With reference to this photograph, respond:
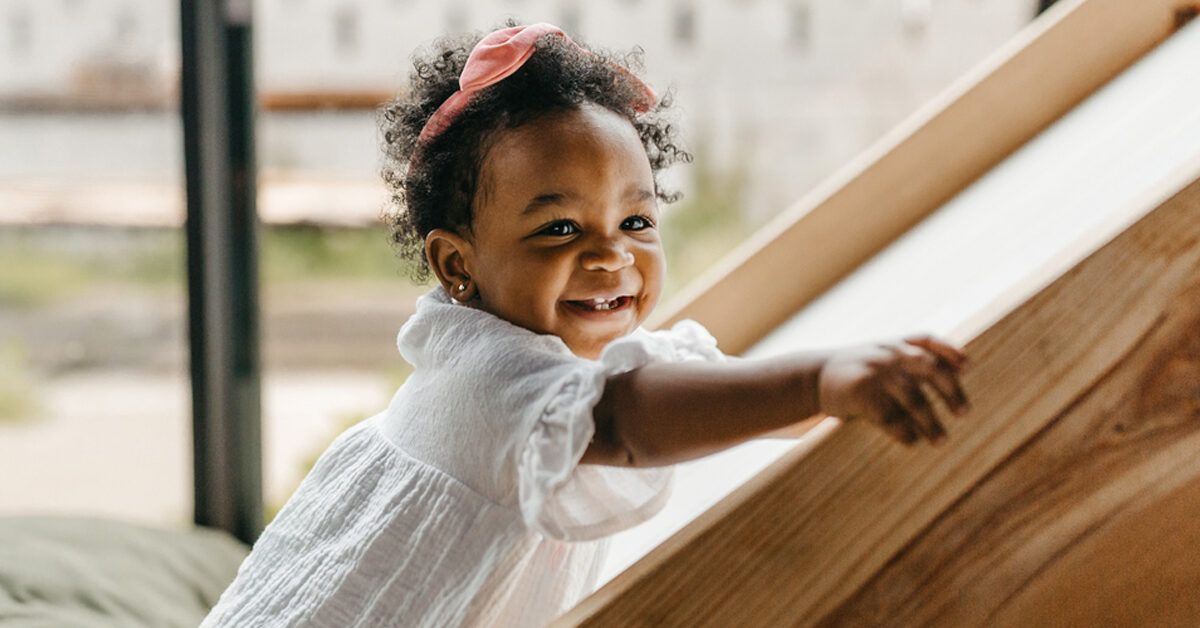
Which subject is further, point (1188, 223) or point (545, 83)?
point (545, 83)

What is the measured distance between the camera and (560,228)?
0.64 meters

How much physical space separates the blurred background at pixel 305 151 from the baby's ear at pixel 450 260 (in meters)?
1.01

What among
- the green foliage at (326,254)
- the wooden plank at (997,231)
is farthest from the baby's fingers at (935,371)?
the green foliage at (326,254)

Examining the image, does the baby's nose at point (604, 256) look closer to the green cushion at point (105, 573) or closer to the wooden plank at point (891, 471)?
the wooden plank at point (891, 471)

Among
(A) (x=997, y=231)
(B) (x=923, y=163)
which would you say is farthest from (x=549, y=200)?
(B) (x=923, y=163)

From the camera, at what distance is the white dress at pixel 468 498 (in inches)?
21.8

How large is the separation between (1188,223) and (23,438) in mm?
1883

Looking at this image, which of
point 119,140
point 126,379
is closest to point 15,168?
point 119,140

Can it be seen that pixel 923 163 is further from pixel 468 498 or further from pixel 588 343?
pixel 468 498

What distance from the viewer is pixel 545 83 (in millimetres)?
650

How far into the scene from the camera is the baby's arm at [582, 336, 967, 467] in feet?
1.42

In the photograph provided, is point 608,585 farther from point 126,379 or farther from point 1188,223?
point 126,379

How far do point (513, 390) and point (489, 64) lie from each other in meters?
0.21

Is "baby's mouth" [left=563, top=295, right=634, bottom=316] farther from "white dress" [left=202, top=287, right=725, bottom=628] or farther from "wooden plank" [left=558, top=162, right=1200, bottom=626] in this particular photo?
"wooden plank" [left=558, top=162, right=1200, bottom=626]
